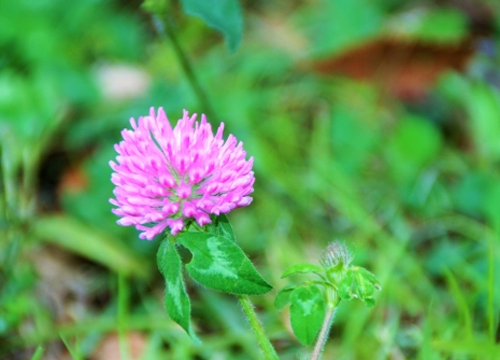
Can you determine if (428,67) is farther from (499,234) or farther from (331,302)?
(331,302)

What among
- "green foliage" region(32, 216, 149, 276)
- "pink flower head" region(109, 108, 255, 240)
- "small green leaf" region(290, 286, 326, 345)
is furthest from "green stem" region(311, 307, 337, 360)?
"green foliage" region(32, 216, 149, 276)

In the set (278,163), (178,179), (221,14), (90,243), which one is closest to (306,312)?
(178,179)

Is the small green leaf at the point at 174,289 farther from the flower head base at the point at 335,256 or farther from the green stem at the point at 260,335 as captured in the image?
the flower head base at the point at 335,256

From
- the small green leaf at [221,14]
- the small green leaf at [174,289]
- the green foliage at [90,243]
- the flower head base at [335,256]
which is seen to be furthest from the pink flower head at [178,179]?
the green foliage at [90,243]

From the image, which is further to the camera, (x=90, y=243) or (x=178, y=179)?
(x=90, y=243)

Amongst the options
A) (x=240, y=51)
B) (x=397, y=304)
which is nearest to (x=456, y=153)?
(x=397, y=304)

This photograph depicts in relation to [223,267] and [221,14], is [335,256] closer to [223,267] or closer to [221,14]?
[223,267]

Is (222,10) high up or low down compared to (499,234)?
up
